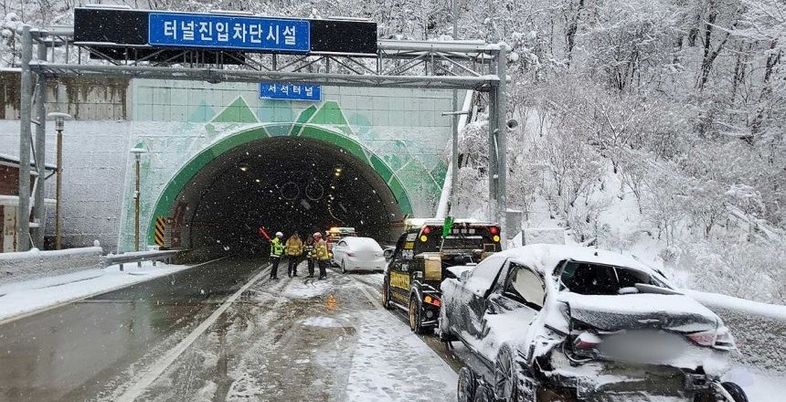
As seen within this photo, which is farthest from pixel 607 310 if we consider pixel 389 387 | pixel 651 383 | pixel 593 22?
pixel 593 22

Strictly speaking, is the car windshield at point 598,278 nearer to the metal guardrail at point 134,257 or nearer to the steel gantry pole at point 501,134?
the steel gantry pole at point 501,134

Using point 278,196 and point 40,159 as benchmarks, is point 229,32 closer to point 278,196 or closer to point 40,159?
point 40,159

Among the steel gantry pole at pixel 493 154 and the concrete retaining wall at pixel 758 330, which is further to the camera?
the steel gantry pole at pixel 493 154

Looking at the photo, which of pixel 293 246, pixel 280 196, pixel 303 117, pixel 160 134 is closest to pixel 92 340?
pixel 293 246

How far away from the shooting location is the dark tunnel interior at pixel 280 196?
36.2m

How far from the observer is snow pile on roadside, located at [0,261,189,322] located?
42.4 ft

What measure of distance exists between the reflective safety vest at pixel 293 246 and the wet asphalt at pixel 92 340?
4.72 m

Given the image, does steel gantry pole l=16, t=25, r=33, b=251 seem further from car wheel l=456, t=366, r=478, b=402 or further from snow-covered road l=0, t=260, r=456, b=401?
car wheel l=456, t=366, r=478, b=402

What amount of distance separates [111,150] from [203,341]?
25680 millimetres

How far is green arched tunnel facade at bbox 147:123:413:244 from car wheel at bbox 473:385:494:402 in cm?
2590

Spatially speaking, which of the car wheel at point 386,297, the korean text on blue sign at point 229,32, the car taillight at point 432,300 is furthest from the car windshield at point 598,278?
the korean text on blue sign at point 229,32

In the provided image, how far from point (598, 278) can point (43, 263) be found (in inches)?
618

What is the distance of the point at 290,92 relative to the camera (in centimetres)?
3033

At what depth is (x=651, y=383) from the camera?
183 inches
